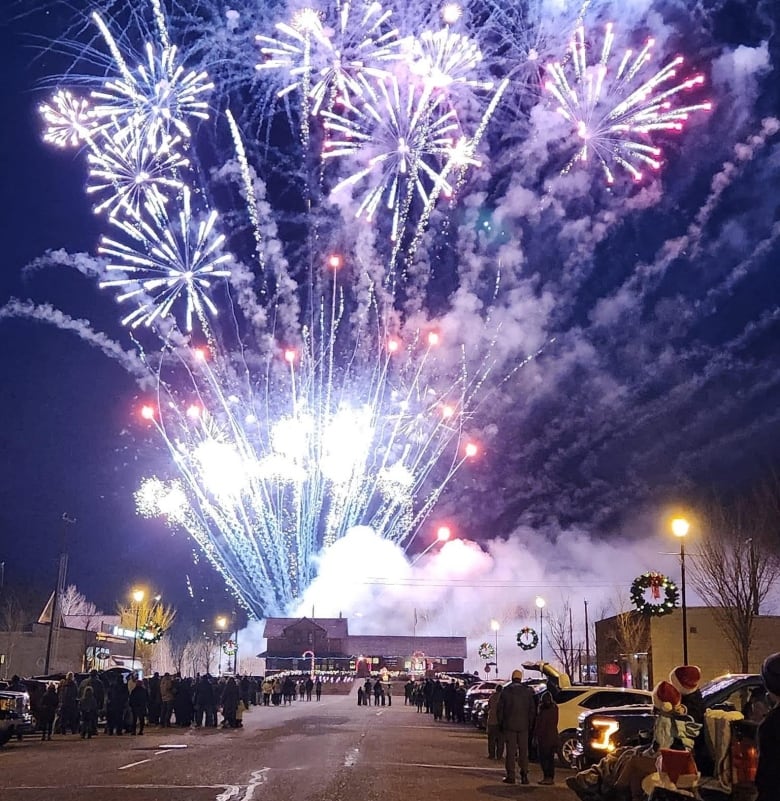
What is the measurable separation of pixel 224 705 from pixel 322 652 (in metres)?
86.4

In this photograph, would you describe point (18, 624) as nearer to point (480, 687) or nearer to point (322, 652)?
point (322, 652)

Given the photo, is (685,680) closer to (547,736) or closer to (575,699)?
(547,736)

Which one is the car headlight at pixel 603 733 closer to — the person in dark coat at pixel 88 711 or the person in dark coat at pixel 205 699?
the person in dark coat at pixel 88 711

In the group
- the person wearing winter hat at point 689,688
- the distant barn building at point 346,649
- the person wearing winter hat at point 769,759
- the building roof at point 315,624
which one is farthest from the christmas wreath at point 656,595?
the building roof at point 315,624

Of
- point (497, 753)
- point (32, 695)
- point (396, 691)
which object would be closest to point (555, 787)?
point (497, 753)

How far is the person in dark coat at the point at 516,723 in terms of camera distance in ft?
48.9

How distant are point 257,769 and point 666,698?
939cm

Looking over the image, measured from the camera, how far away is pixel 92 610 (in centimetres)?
9688

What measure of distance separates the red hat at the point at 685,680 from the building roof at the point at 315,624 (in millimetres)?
106739

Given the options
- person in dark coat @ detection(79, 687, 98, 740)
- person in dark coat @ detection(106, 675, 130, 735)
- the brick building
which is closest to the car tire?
person in dark coat @ detection(79, 687, 98, 740)

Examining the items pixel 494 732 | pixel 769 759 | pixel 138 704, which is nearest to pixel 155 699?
pixel 138 704

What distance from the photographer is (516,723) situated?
1515 centimetres

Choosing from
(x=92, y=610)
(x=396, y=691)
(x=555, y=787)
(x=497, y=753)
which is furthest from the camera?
(x=92, y=610)

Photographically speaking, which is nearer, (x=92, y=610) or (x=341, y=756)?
(x=341, y=756)
